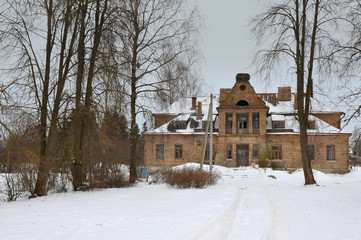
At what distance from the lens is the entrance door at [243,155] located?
3574cm

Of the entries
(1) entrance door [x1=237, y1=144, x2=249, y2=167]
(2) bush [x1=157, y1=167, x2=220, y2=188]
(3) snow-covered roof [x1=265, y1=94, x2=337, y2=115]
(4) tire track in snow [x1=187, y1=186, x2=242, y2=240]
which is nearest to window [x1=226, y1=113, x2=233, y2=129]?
(1) entrance door [x1=237, y1=144, x2=249, y2=167]

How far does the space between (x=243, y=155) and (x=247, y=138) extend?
6.10 ft

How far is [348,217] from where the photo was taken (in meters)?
8.27

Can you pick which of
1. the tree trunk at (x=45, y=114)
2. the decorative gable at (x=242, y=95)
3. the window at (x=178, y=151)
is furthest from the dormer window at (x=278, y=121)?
the tree trunk at (x=45, y=114)

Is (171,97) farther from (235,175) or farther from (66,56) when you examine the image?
(235,175)

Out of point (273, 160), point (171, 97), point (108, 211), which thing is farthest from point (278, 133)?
point (108, 211)

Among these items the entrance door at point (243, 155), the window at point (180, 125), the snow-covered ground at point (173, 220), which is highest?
the window at point (180, 125)

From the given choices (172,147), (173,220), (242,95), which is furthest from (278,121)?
(173,220)

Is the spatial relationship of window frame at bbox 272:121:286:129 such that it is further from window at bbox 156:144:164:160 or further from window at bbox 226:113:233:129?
window at bbox 156:144:164:160

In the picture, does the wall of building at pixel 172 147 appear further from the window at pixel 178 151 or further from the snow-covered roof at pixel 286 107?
the snow-covered roof at pixel 286 107

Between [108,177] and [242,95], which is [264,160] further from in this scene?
[108,177]

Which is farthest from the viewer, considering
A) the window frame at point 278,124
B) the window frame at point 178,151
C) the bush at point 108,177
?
the window frame at point 178,151

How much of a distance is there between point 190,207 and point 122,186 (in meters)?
7.01

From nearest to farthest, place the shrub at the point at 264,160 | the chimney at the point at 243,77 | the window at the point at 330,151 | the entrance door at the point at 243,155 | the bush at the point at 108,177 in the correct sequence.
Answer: the bush at the point at 108,177 → the shrub at the point at 264,160 → the window at the point at 330,151 → the entrance door at the point at 243,155 → the chimney at the point at 243,77
